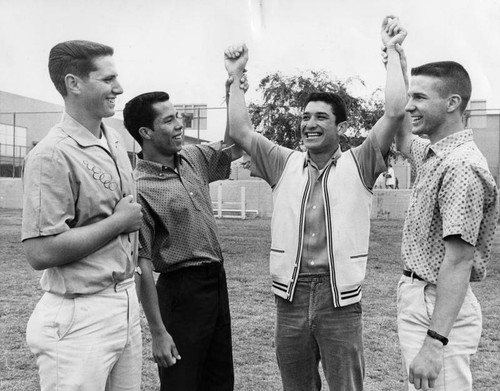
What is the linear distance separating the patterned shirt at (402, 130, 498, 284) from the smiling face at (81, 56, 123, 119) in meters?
1.35

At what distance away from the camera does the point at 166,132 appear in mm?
3344

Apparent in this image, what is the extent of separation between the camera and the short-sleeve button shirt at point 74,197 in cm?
230

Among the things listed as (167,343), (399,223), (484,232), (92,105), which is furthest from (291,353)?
(399,223)

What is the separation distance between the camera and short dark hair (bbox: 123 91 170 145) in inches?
132

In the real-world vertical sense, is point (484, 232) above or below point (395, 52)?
below

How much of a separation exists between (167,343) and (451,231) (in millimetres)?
1517

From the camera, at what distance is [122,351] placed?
2.52 metres

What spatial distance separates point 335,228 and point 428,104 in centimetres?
84

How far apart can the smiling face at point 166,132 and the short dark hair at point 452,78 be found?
137 cm

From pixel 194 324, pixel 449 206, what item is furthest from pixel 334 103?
pixel 194 324

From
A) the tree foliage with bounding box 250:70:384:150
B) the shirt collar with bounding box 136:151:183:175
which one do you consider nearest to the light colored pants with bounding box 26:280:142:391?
the shirt collar with bounding box 136:151:183:175

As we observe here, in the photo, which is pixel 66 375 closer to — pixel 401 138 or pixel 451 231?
pixel 451 231

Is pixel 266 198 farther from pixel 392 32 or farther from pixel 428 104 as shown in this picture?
pixel 428 104

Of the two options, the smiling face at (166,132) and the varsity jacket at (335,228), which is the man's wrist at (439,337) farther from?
the smiling face at (166,132)
